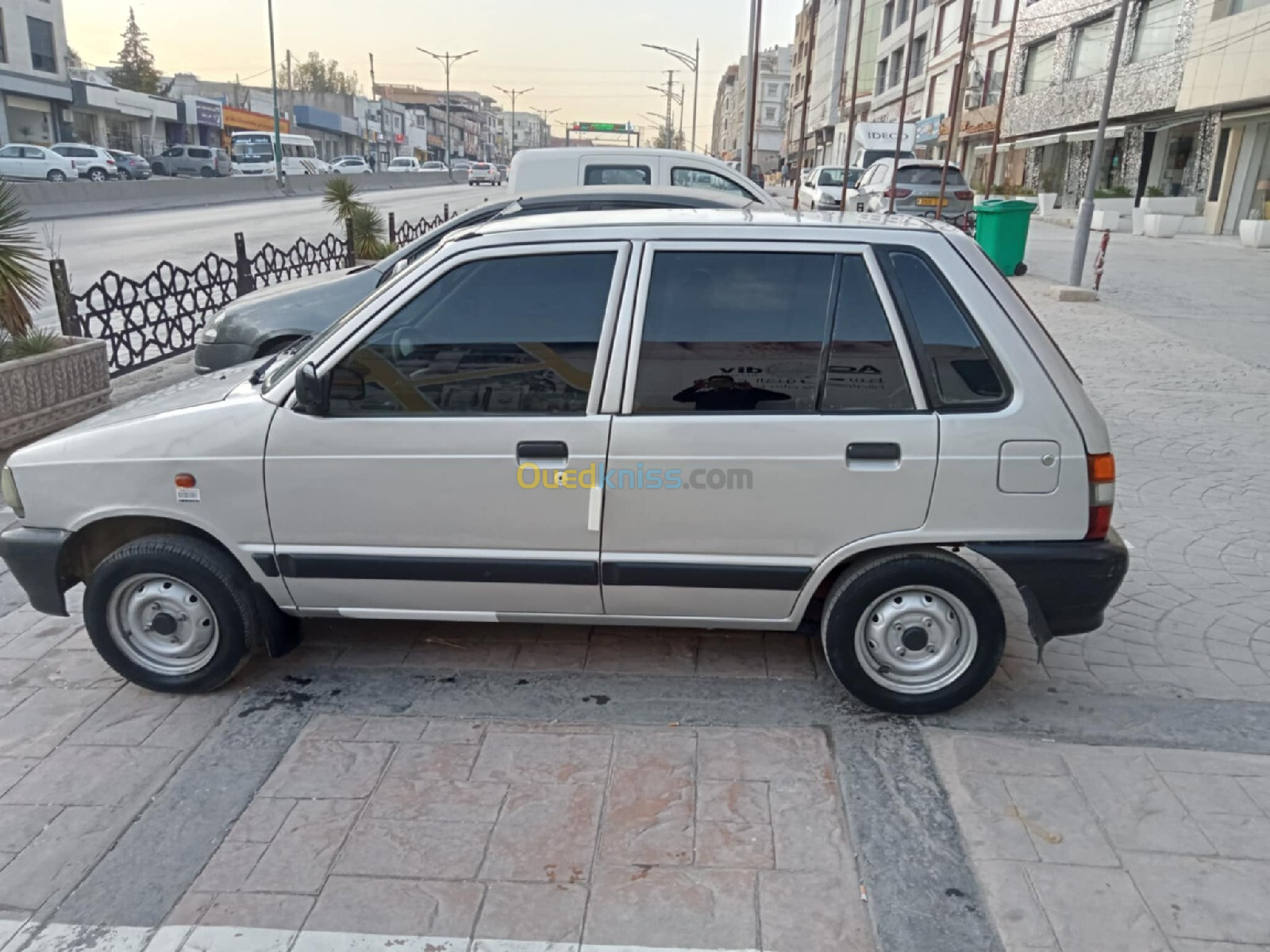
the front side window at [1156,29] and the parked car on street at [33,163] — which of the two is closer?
the front side window at [1156,29]

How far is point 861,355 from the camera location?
3383 millimetres

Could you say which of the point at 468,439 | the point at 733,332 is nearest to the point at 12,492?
the point at 468,439

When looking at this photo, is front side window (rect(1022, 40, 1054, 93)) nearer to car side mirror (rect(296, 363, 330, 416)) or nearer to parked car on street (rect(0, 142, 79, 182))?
parked car on street (rect(0, 142, 79, 182))

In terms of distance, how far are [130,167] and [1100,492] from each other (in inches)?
1816

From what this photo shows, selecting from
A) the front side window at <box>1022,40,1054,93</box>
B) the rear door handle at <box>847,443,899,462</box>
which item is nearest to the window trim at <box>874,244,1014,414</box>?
the rear door handle at <box>847,443,899,462</box>

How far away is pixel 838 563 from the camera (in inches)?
137

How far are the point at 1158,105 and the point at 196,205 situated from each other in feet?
104

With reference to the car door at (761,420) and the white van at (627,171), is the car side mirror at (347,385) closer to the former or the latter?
the car door at (761,420)

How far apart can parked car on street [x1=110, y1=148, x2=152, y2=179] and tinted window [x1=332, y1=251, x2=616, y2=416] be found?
43.4 metres

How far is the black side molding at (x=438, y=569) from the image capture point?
3.54 m

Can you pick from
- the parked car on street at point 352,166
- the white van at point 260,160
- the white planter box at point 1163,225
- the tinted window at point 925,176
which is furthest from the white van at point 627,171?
the parked car on street at point 352,166

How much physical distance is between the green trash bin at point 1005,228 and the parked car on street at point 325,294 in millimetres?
9854

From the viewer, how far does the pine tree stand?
3046 inches

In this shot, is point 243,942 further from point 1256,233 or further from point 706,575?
point 1256,233
